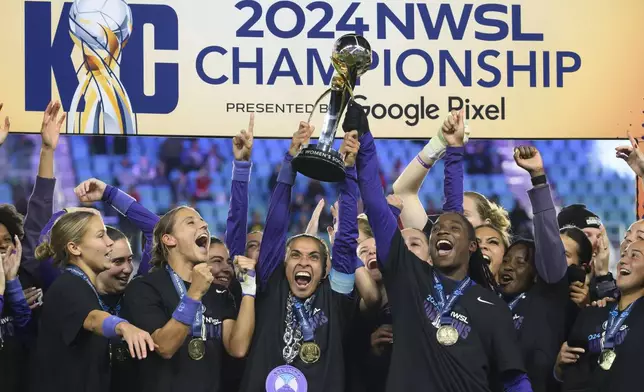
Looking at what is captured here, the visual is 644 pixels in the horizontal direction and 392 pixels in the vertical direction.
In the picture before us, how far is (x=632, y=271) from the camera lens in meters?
4.43

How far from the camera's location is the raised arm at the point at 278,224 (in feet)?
14.5

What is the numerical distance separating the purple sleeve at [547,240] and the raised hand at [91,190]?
2.05 m

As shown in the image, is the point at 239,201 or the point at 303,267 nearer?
the point at 303,267

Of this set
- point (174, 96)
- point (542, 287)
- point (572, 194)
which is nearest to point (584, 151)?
point (572, 194)

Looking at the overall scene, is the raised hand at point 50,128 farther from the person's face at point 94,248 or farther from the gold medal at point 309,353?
the gold medal at point 309,353

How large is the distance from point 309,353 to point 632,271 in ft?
4.51

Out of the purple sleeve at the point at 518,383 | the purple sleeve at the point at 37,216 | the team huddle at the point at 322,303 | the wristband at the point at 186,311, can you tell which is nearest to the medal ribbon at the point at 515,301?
the team huddle at the point at 322,303

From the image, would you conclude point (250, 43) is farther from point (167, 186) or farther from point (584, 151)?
point (584, 151)

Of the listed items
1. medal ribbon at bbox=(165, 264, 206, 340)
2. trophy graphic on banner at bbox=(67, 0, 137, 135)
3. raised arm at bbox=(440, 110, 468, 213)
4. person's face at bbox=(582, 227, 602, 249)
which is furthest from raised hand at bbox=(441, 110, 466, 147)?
trophy graphic on banner at bbox=(67, 0, 137, 135)

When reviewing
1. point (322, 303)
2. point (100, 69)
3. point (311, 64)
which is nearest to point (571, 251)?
point (322, 303)

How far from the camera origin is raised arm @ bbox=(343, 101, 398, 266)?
13.3 ft

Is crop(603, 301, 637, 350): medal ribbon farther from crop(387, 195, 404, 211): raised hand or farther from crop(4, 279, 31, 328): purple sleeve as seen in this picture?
crop(4, 279, 31, 328): purple sleeve

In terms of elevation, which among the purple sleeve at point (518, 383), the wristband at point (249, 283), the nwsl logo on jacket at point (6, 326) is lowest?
the purple sleeve at point (518, 383)

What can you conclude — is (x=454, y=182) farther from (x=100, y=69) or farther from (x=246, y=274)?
(x=100, y=69)
